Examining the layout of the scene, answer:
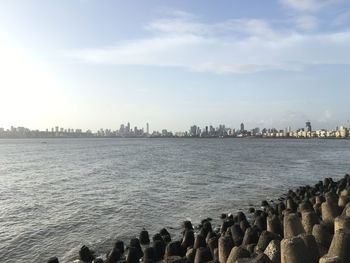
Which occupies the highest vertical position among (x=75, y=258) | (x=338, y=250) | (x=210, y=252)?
(x=338, y=250)

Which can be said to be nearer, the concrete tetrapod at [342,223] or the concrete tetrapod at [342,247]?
the concrete tetrapod at [342,247]

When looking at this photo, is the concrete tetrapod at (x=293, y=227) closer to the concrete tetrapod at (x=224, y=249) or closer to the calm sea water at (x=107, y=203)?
the concrete tetrapod at (x=224, y=249)

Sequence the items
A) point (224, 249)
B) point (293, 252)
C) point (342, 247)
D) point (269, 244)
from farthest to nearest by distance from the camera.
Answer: point (224, 249) → point (269, 244) → point (342, 247) → point (293, 252)

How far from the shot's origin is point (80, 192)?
3566cm

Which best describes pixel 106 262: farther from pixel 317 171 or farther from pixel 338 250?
pixel 317 171

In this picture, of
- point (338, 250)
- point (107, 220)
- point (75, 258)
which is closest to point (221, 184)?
point (107, 220)

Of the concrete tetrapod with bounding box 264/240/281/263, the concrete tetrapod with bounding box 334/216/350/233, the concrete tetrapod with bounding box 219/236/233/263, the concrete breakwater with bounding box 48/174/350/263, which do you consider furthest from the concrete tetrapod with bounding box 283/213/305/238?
the concrete tetrapod with bounding box 264/240/281/263

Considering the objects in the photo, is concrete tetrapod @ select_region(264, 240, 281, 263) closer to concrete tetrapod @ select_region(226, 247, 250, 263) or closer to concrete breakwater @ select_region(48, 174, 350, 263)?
concrete breakwater @ select_region(48, 174, 350, 263)

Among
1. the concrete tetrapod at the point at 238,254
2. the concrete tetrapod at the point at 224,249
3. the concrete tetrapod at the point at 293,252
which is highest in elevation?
the concrete tetrapod at the point at 293,252

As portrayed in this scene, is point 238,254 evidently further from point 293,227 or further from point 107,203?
point 107,203

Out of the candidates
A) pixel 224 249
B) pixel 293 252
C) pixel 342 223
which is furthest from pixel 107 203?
pixel 293 252

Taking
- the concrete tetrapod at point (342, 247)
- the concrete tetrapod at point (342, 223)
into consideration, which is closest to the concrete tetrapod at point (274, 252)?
the concrete tetrapod at point (342, 247)

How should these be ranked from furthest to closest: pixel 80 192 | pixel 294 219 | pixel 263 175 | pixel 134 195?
pixel 263 175 → pixel 80 192 → pixel 134 195 → pixel 294 219

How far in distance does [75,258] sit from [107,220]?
713 centimetres
